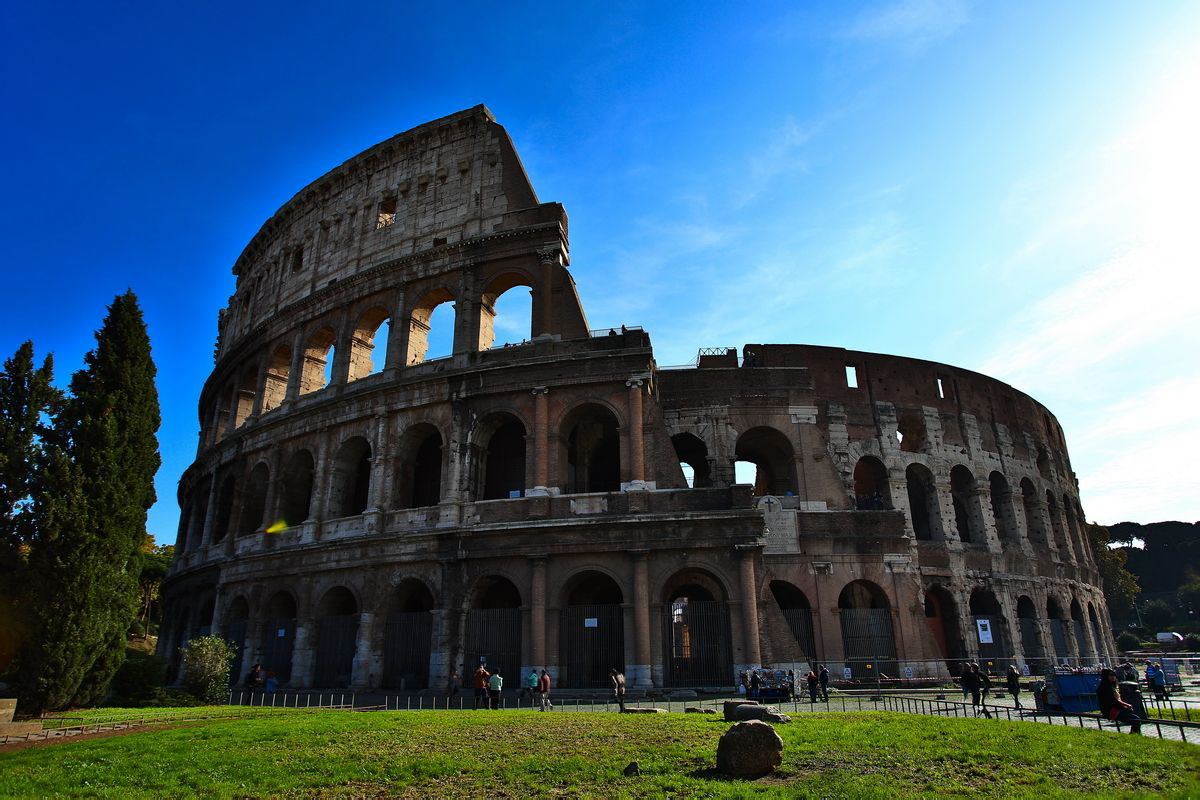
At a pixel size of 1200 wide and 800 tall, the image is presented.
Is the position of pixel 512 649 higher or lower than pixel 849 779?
higher

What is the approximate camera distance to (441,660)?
19359 mm

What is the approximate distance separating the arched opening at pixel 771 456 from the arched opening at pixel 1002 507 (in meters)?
9.26

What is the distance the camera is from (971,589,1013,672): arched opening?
80.5ft

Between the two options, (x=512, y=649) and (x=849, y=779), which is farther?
(x=512, y=649)

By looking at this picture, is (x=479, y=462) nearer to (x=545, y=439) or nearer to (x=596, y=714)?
(x=545, y=439)

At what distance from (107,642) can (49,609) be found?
1574mm

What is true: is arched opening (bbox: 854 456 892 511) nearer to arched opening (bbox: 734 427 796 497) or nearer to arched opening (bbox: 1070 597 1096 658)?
arched opening (bbox: 734 427 796 497)

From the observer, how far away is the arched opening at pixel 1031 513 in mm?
29531

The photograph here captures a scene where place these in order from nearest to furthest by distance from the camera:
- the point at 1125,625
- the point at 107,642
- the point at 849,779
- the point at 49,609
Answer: the point at 849,779, the point at 49,609, the point at 107,642, the point at 1125,625

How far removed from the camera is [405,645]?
20453 millimetres

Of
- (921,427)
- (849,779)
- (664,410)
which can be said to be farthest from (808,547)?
(849,779)

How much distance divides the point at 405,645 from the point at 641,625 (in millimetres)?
7023

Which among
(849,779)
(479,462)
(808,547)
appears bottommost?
(849,779)

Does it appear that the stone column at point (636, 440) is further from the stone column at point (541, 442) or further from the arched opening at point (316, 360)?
the arched opening at point (316, 360)
